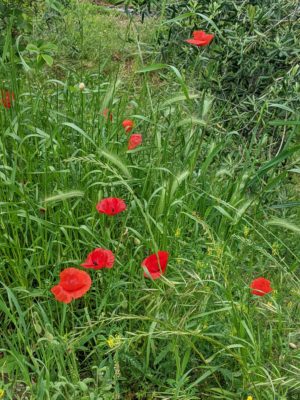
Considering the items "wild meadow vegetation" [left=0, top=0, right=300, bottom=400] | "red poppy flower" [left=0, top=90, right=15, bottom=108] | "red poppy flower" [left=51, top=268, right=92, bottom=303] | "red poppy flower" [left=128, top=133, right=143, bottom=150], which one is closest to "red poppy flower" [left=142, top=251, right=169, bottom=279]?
"wild meadow vegetation" [left=0, top=0, right=300, bottom=400]

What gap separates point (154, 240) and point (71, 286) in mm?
416

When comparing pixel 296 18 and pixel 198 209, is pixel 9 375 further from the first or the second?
pixel 296 18

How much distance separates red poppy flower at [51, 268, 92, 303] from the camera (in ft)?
4.94

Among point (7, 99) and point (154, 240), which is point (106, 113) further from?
point (154, 240)

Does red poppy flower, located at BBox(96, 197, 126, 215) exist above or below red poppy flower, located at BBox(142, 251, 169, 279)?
above

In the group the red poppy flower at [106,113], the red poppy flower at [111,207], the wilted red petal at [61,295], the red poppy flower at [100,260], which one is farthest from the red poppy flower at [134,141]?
the wilted red petal at [61,295]

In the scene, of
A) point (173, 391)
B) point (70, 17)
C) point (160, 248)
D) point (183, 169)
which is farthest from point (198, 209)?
point (70, 17)

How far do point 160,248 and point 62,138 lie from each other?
633 mm

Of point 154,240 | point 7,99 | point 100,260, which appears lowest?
point 154,240

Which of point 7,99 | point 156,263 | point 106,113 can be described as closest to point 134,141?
point 106,113

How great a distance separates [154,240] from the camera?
6.19 ft

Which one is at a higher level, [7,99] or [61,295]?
[7,99]

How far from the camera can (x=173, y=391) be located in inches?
62.0

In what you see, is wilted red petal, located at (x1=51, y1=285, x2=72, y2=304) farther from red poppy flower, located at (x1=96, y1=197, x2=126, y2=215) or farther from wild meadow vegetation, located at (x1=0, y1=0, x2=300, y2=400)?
red poppy flower, located at (x1=96, y1=197, x2=126, y2=215)
